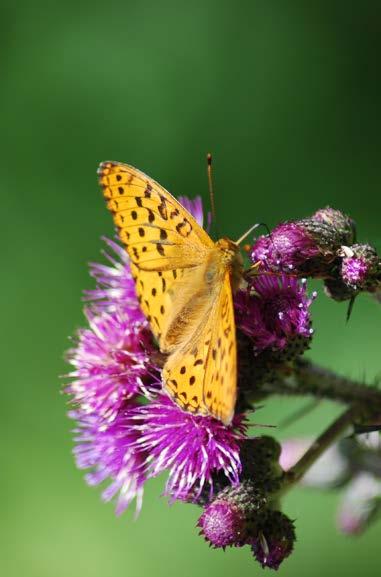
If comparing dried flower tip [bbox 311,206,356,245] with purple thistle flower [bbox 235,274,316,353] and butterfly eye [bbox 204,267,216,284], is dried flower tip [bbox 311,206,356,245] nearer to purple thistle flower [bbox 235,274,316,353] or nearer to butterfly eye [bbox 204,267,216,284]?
purple thistle flower [bbox 235,274,316,353]

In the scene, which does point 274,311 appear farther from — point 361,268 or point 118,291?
point 118,291

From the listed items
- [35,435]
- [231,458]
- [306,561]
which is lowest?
[306,561]

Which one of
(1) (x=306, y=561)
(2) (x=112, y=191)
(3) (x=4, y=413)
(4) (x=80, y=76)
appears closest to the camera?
(2) (x=112, y=191)

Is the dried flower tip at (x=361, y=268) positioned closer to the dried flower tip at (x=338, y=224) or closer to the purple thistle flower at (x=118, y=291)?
the dried flower tip at (x=338, y=224)

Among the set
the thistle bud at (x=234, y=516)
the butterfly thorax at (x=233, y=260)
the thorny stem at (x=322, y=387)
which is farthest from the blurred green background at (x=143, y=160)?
the butterfly thorax at (x=233, y=260)

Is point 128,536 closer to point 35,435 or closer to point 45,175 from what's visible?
point 35,435

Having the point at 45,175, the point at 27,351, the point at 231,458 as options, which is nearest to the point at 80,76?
the point at 45,175
